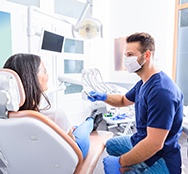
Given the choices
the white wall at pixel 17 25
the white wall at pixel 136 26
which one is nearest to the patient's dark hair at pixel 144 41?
the white wall at pixel 17 25

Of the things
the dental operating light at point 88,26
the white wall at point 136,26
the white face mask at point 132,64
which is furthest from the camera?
the white wall at point 136,26

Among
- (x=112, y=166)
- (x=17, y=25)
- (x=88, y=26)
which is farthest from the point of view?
(x=17, y=25)

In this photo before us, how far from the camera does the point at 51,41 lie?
182 centimetres

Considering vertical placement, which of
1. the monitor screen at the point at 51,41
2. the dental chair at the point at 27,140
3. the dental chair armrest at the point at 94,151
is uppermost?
the monitor screen at the point at 51,41

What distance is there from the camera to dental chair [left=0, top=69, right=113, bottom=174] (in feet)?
2.45

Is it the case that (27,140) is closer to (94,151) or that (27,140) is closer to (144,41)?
(94,151)

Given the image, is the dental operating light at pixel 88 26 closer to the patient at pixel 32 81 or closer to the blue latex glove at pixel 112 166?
the patient at pixel 32 81

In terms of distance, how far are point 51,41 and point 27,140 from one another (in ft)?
3.78

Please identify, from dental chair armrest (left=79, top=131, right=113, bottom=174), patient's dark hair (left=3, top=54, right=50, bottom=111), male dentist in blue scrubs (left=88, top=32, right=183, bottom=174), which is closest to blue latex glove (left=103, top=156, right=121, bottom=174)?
male dentist in blue scrubs (left=88, top=32, right=183, bottom=174)

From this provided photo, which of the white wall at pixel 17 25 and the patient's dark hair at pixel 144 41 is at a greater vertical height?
the white wall at pixel 17 25

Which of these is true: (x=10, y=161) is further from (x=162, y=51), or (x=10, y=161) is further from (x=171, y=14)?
(x=171, y=14)

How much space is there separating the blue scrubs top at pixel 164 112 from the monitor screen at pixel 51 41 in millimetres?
986

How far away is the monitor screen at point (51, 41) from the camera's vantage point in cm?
172

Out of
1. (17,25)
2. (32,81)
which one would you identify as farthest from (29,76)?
(17,25)
